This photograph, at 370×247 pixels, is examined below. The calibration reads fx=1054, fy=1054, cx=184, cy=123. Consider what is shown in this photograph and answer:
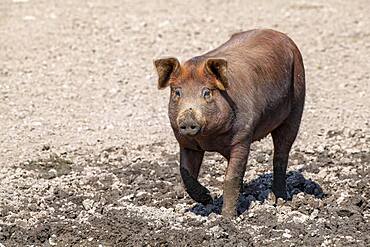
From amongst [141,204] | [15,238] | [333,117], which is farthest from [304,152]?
[15,238]

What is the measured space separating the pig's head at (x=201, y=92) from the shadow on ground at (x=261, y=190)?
97 cm

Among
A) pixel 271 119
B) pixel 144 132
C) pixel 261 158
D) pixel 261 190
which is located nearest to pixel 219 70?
pixel 271 119

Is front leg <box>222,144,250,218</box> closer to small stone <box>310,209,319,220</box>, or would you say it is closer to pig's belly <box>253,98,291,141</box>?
pig's belly <box>253,98,291,141</box>

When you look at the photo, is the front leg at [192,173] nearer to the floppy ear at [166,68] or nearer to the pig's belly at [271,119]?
the pig's belly at [271,119]

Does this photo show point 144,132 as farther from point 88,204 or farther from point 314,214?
point 314,214

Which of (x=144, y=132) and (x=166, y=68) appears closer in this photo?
(x=166, y=68)

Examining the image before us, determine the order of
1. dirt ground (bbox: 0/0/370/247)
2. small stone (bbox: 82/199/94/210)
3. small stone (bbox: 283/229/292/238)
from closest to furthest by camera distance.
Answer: small stone (bbox: 283/229/292/238) → dirt ground (bbox: 0/0/370/247) → small stone (bbox: 82/199/94/210)

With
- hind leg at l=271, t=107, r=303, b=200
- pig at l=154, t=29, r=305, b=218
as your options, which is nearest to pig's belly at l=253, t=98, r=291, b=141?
pig at l=154, t=29, r=305, b=218

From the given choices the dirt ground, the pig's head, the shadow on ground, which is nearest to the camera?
the pig's head

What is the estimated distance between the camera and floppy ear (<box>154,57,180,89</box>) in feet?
25.2

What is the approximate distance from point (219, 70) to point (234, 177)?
87 centimetres

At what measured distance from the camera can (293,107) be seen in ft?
28.4

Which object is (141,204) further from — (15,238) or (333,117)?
(333,117)

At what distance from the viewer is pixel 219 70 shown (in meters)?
7.62
